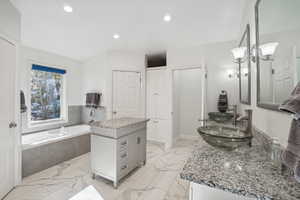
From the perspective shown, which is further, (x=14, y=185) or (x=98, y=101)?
(x=98, y=101)

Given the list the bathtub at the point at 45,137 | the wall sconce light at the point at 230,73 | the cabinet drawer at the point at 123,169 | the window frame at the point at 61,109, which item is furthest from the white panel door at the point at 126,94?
the wall sconce light at the point at 230,73

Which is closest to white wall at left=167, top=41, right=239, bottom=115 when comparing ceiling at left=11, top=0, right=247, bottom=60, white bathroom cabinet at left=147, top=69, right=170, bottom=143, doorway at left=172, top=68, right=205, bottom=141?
ceiling at left=11, top=0, right=247, bottom=60

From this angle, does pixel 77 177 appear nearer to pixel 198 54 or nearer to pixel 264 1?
pixel 264 1

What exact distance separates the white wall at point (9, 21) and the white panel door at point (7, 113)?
12cm

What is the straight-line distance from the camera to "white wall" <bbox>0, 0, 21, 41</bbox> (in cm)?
161

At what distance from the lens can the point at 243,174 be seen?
666 millimetres

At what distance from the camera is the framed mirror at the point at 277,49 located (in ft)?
2.42

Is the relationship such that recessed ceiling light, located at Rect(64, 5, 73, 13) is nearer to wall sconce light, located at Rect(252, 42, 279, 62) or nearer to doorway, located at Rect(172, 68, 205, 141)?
wall sconce light, located at Rect(252, 42, 279, 62)

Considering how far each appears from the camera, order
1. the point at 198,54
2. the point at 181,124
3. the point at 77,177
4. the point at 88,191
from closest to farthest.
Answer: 1. the point at 88,191
2. the point at 77,177
3. the point at 198,54
4. the point at 181,124

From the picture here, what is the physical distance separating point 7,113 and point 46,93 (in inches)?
75.7

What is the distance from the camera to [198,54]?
320 centimetres

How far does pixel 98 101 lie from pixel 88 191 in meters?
2.35

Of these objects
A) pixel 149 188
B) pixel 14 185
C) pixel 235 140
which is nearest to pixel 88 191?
pixel 149 188

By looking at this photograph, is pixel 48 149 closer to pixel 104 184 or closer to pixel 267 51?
pixel 104 184
